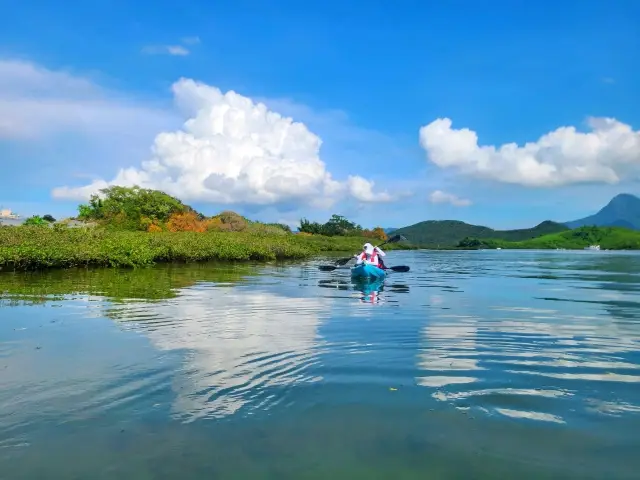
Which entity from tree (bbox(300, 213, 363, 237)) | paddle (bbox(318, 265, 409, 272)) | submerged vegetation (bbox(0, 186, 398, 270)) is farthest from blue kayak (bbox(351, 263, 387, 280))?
tree (bbox(300, 213, 363, 237))

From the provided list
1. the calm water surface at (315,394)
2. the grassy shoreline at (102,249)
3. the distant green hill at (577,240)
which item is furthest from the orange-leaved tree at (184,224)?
the distant green hill at (577,240)

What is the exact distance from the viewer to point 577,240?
363ft

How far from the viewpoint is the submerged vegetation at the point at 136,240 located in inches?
886

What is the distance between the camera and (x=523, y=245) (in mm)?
114250

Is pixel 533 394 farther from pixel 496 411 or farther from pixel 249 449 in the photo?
pixel 249 449

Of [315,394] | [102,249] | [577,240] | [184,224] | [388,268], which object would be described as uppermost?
[184,224]

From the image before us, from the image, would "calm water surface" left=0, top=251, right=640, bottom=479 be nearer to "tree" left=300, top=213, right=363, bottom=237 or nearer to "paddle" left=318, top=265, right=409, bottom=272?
"paddle" left=318, top=265, right=409, bottom=272

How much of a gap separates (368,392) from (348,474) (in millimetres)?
1910

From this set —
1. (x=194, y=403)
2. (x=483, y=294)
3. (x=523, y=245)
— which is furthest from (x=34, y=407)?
(x=523, y=245)

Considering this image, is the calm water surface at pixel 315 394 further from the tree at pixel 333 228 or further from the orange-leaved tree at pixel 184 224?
the tree at pixel 333 228

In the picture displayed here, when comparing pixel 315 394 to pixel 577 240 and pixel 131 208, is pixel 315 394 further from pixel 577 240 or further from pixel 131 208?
pixel 577 240

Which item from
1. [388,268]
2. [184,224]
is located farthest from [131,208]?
[388,268]

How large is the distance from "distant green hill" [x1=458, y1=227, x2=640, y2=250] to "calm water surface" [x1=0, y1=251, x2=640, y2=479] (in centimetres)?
10561

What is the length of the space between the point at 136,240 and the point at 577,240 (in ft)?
346
